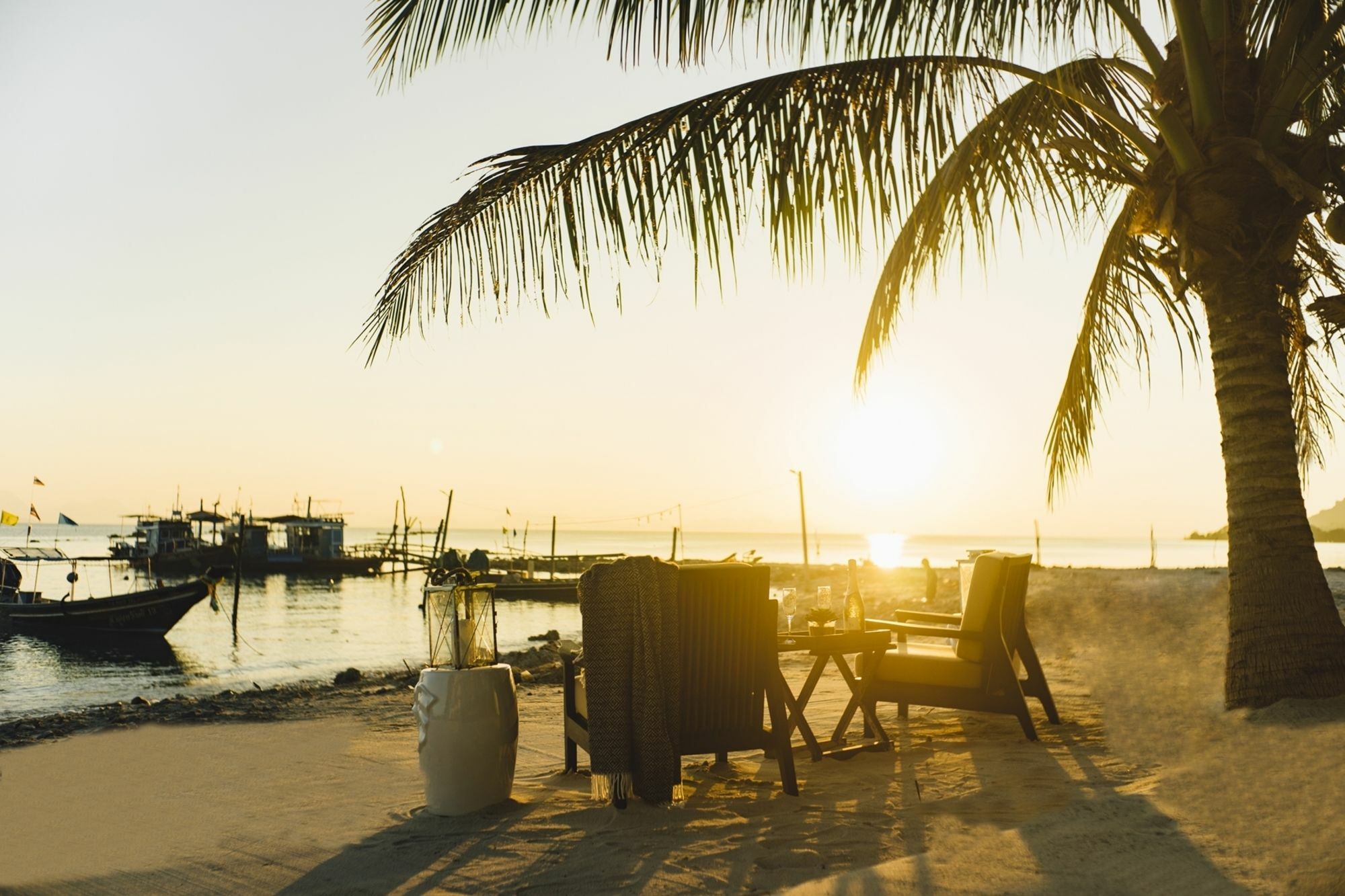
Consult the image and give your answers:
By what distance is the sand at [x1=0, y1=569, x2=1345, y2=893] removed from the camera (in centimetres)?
289

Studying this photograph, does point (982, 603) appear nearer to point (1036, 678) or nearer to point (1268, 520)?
point (1036, 678)

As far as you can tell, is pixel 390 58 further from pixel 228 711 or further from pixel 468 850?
pixel 228 711

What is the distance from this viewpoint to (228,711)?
7762 millimetres

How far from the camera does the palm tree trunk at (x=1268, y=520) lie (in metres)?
4.39

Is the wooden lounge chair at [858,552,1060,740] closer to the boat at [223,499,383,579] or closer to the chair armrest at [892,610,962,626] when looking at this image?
the chair armrest at [892,610,962,626]

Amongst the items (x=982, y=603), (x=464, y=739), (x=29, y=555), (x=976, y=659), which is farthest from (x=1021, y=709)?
(x=29, y=555)

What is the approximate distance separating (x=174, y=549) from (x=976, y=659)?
71.1 m

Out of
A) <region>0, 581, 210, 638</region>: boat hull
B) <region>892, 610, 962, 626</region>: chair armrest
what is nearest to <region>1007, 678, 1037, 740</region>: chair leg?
<region>892, 610, 962, 626</region>: chair armrest

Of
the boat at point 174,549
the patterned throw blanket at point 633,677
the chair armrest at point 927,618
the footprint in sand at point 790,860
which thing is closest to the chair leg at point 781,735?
the patterned throw blanket at point 633,677

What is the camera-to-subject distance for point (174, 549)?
2574 inches

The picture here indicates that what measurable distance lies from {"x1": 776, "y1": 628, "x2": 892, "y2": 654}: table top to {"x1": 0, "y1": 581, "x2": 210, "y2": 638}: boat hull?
26618mm

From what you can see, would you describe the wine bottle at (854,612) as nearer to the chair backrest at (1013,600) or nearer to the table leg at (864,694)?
the table leg at (864,694)

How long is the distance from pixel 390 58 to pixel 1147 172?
3.62 meters

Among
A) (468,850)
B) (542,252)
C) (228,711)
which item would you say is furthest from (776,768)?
(228,711)
